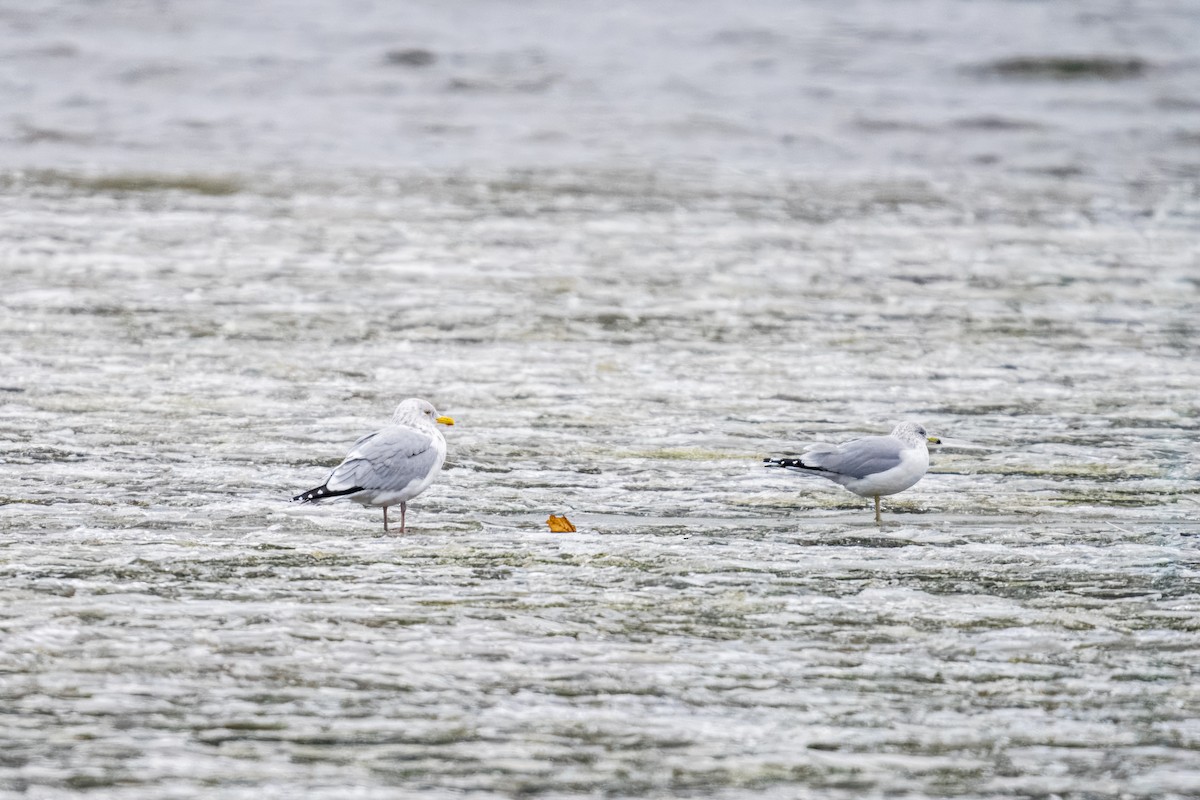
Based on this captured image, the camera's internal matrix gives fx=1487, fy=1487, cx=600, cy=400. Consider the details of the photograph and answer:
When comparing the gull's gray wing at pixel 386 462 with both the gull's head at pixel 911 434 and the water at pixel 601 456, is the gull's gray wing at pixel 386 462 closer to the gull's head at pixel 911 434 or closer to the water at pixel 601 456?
the water at pixel 601 456

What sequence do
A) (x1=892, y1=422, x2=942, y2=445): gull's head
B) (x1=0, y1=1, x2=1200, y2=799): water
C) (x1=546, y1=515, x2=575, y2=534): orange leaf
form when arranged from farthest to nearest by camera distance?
(x1=892, y1=422, x2=942, y2=445): gull's head → (x1=546, y1=515, x2=575, y2=534): orange leaf → (x1=0, y1=1, x2=1200, y2=799): water

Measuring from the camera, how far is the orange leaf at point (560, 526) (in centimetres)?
466

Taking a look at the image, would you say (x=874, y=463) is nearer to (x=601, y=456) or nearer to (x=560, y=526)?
(x=560, y=526)

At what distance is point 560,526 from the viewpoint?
4.68 meters

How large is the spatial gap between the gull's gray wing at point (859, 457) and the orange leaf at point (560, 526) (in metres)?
0.80

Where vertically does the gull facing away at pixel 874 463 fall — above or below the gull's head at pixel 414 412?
below

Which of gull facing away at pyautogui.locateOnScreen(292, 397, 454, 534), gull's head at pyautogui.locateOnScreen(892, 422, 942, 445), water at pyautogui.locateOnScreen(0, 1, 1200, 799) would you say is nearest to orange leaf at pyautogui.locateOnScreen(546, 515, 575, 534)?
water at pyautogui.locateOnScreen(0, 1, 1200, 799)

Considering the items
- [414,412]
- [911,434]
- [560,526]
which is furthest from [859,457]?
[414,412]

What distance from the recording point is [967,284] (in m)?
8.40

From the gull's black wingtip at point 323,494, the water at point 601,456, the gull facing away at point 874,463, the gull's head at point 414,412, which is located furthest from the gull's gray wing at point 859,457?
the gull's black wingtip at point 323,494

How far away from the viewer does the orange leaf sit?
4660mm

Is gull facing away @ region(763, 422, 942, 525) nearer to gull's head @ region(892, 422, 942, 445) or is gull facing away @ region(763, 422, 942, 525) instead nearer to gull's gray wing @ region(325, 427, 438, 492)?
gull's head @ region(892, 422, 942, 445)

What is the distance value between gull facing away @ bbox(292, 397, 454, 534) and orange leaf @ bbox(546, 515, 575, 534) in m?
0.40

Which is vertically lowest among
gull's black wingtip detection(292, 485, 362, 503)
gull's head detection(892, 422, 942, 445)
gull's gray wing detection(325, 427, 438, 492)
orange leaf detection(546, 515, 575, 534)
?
orange leaf detection(546, 515, 575, 534)
